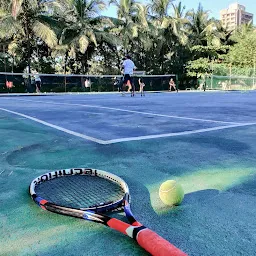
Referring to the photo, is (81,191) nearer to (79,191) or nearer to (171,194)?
(79,191)

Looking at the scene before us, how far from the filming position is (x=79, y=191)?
209cm

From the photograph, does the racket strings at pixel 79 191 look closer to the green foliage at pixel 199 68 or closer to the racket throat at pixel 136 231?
the racket throat at pixel 136 231

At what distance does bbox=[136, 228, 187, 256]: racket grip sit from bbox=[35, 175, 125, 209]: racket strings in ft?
1.63

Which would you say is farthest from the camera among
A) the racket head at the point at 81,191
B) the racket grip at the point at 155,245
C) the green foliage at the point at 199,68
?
the green foliage at the point at 199,68

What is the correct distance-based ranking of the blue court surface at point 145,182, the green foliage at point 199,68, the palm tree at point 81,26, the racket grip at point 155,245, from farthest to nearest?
the green foliage at point 199,68
the palm tree at point 81,26
the blue court surface at point 145,182
the racket grip at point 155,245

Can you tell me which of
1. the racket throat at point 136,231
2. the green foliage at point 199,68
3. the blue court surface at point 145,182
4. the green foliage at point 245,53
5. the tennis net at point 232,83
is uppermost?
the green foliage at point 245,53

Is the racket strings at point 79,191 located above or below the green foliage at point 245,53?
below

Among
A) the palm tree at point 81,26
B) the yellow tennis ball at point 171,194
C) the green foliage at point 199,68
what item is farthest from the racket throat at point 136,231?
the green foliage at point 199,68

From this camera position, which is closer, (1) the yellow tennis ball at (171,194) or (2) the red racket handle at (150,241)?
(2) the red racket handle at (150,241)

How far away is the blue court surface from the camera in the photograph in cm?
154

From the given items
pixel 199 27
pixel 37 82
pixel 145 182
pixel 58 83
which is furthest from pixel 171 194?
pixel 199 27

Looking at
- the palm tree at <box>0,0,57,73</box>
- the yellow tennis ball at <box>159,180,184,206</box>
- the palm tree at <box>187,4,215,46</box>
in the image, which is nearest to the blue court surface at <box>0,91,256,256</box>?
the yellow tennis ball at <box>159,180,184,206</box>

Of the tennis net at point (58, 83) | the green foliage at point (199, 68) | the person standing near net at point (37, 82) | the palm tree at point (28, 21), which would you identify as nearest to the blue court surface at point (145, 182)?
the person standing near net at point (37, 82)

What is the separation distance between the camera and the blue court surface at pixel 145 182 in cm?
154
